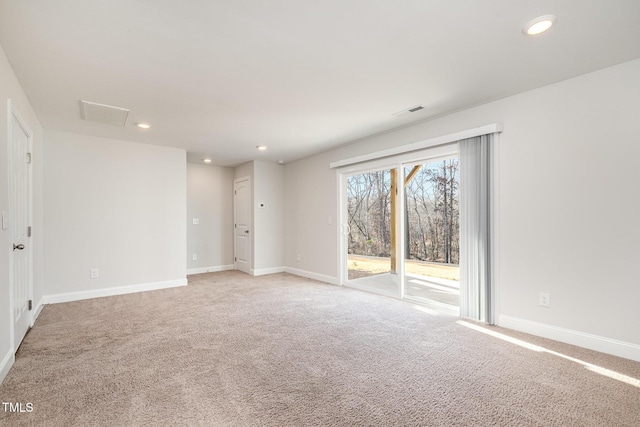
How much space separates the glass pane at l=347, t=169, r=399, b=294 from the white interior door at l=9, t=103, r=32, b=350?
4216 millimetres

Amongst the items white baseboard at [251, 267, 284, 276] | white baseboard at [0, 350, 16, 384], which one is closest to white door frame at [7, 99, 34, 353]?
white baseboard at [0, 350, 16, 384]

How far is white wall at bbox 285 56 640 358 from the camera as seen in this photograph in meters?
2.47

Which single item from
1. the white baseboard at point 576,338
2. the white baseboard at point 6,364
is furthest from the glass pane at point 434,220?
the white baseboard at point 6,364

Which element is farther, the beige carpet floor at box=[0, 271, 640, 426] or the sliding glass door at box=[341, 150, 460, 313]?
the sliding glass door at box=[341, 150, 460, 313]

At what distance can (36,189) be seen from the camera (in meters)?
3.78

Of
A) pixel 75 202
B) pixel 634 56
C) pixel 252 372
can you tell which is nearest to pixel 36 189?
pixel 75 202

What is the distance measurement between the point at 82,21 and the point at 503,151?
3759 mm

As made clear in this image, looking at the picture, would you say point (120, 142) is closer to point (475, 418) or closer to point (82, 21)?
point (82, 21)

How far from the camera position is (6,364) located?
2.21 meters

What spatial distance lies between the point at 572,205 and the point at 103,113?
5.05m

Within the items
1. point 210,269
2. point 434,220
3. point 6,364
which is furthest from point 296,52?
point 210,269

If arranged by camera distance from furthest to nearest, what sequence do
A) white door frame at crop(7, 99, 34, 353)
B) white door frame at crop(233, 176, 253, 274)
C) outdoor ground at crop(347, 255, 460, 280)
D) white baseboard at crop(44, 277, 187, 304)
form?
white door frame at crop(233, 176, 253, 274)
outdoor ground at crop(347, 255, 460, 280)
white baseboard at crop(44, 277, 187, 304)
white door frame at crop(7, 99, 34, 353)

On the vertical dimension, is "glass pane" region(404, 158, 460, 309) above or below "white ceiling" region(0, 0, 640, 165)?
below

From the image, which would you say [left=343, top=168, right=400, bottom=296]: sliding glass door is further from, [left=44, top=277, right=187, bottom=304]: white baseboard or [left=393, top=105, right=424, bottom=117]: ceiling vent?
[left=44, top=277, right=187, bottom=304]: white baseboard
